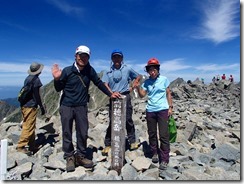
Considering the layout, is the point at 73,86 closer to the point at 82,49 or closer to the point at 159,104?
the point at 82,49

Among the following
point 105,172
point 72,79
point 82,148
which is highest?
point 72,79

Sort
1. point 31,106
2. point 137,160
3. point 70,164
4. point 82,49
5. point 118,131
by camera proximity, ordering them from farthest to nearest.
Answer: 1. point 31,106
2. point 137,160
3. point 70,164
4. point 118,131
5. point 82,49

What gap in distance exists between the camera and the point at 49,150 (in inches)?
319

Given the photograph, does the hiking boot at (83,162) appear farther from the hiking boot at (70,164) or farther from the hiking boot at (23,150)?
the hiking boot at (23,150)

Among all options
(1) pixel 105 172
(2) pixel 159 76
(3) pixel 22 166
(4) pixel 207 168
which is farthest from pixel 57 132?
(4) pixel 207 168

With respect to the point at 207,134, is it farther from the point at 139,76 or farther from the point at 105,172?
the point at 105,172

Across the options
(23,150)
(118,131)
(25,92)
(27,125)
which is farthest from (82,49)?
(23,150)

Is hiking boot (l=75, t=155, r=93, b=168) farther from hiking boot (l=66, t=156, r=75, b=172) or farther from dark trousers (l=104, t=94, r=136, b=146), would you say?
dark trousers (l=104, t=94, r=136, b=146)

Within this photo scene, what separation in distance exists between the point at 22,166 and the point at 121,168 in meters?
2.42

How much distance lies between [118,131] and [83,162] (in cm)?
121

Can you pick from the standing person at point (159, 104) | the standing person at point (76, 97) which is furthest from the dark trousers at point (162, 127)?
the standing person at point (76, 97)

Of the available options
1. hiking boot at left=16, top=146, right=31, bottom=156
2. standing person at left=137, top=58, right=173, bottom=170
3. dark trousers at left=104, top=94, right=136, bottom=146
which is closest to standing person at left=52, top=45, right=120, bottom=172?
standing person at left=137, top=58, right=173, bottom=170

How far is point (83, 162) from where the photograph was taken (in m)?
6.70

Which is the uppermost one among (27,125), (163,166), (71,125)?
(71,125)
